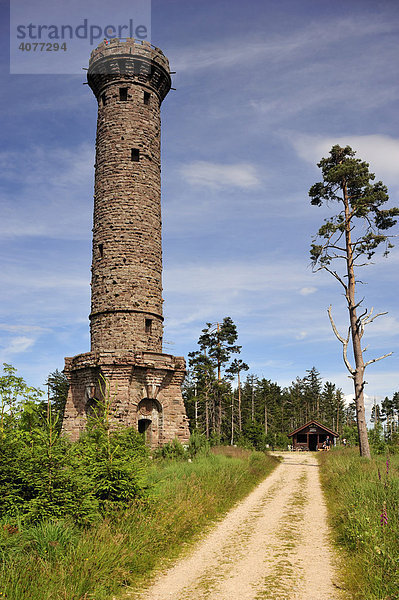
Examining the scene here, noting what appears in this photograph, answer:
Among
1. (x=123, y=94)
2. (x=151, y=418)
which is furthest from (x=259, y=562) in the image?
(x=123, y=94)

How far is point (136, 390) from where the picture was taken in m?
18.8

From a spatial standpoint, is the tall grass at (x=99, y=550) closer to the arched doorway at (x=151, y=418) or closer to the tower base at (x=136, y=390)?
the tower base at (x=136, y=390)

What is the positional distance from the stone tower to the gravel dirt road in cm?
814

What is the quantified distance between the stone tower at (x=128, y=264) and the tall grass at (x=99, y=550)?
29.6 ft

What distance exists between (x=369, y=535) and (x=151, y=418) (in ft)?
44.0

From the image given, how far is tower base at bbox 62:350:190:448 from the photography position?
60.0 ft

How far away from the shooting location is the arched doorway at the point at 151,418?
19.1m

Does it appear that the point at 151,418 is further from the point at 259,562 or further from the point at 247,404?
the point at 247,404

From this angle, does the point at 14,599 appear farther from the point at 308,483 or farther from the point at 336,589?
the point at 308,483

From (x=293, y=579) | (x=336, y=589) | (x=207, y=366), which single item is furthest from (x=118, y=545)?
(x=207, y=366)

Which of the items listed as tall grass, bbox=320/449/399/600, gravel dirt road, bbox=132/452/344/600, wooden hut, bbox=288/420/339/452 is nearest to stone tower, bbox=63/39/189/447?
gravel dirt road, bbox=132/452/344/600

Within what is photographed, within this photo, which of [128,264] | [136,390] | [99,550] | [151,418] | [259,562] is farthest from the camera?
[128,264]

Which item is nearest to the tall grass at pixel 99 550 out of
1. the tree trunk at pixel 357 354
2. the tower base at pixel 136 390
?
the tower base at pixel 136 390

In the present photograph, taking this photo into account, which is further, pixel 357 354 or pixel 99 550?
pixel 357 354
